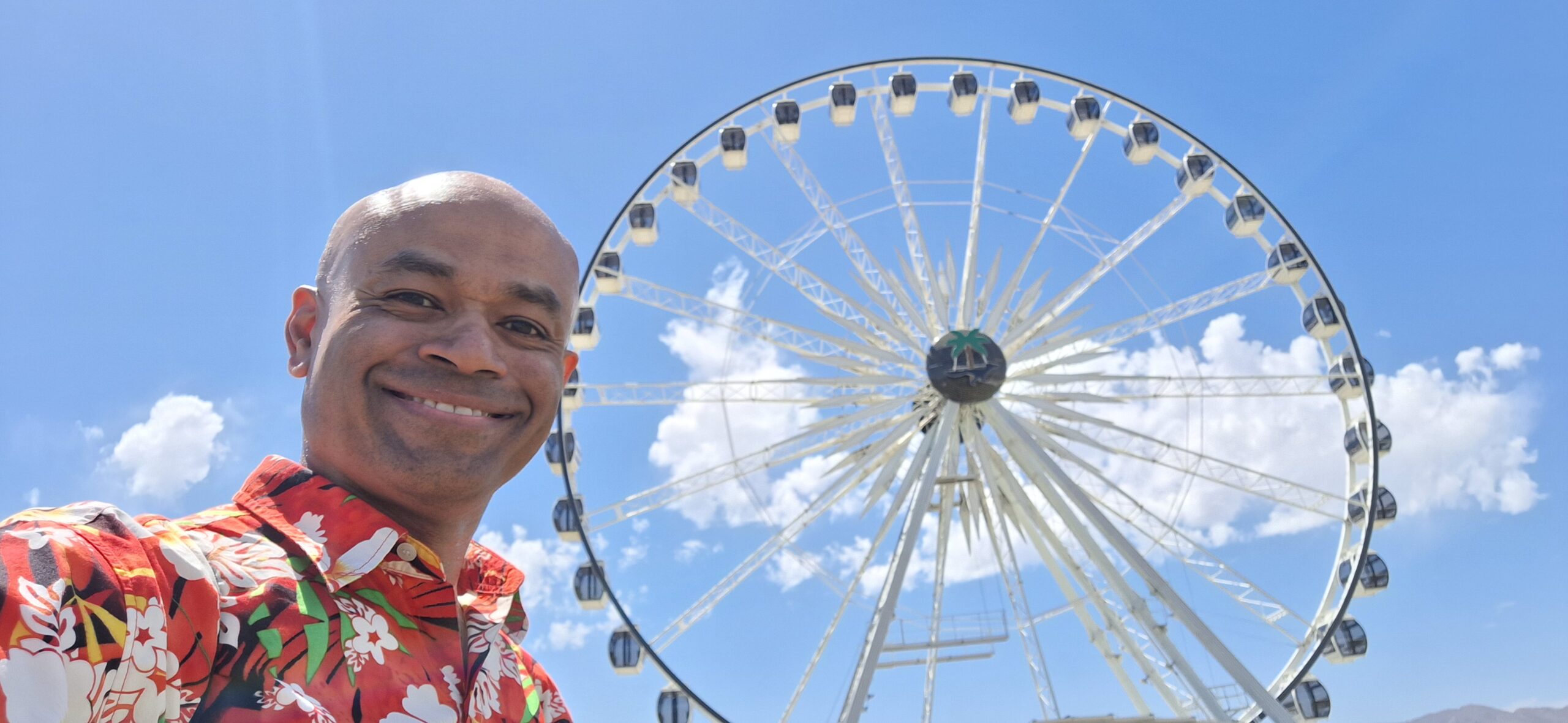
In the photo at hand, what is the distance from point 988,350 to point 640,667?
24.3 ft

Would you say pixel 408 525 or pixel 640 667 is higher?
pixel 640 667

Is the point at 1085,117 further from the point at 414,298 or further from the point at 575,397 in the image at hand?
the point at 414,298

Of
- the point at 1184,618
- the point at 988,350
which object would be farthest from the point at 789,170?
the point at 1184,618

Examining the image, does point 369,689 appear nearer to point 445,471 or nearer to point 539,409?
point 445,471

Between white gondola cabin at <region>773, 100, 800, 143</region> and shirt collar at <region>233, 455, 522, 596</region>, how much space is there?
59.8 ft

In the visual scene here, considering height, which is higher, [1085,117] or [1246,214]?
[1085,117]

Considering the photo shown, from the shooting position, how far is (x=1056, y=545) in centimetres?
1516

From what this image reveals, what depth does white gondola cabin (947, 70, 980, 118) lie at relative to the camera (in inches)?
770

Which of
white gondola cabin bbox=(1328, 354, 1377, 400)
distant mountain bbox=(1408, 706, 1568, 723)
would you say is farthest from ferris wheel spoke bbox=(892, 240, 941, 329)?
distant mountain bbox=(1408, 706, 1568, 723)

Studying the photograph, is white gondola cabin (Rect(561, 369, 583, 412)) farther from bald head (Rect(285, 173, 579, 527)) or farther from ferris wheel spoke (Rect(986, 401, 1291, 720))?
bald head (Rect(285, 173, 579, 527))

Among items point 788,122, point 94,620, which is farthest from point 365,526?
point 788,122

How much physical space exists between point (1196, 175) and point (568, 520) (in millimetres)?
12866

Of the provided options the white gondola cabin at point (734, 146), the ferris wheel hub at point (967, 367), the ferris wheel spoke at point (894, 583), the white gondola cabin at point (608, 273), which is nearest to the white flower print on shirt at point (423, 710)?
the ferris wheel spoke at point (894, 583)

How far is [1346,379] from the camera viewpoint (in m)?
18.8
